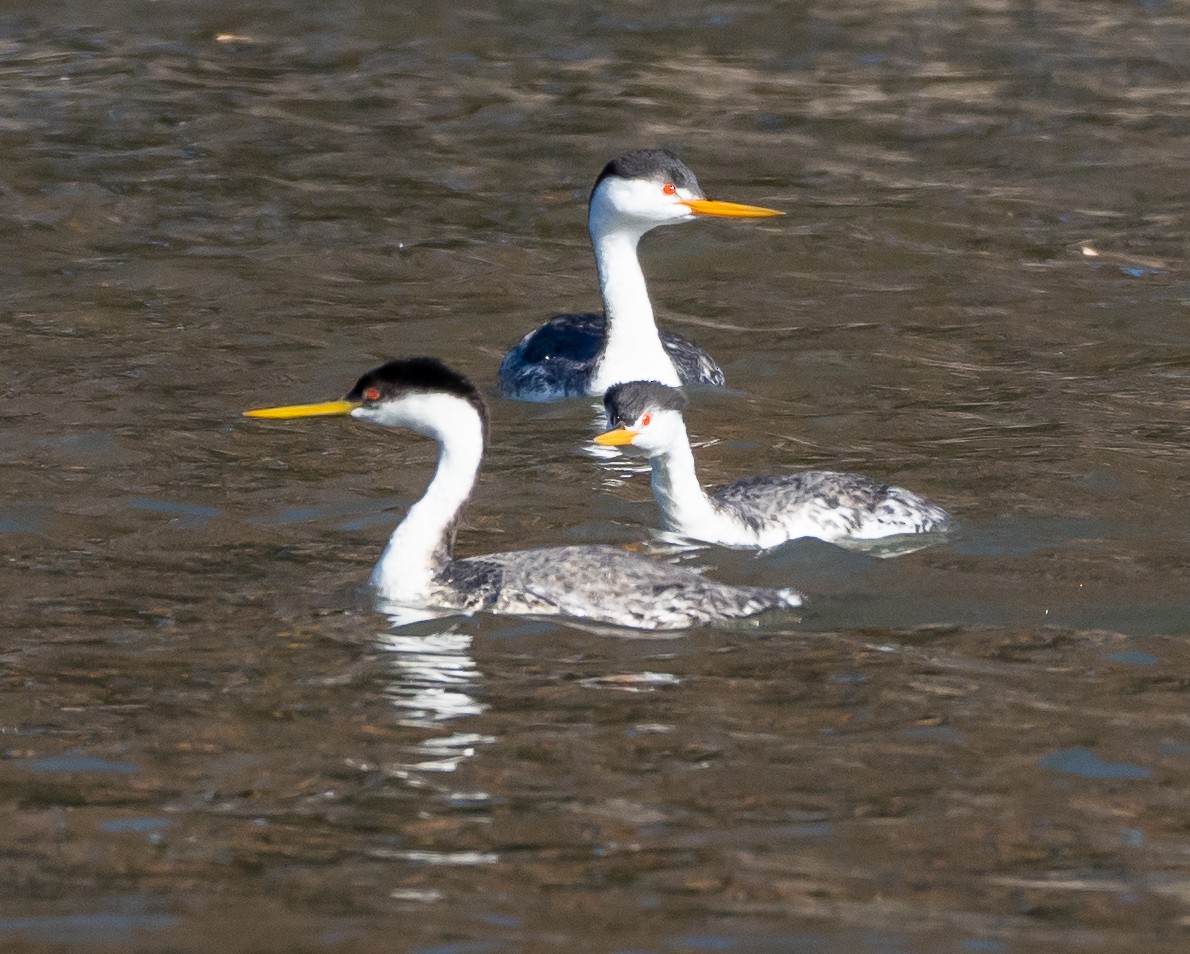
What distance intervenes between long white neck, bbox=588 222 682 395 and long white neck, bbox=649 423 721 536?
2.25m

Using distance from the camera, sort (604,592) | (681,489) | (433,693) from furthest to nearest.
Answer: (681,489), (604,592), (433,693)

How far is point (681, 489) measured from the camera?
8.71 m

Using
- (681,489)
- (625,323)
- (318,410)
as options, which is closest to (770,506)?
(681,489)

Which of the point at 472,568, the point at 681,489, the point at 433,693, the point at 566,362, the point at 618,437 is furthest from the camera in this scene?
the point at 566,362

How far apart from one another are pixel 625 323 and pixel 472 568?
3.45 m

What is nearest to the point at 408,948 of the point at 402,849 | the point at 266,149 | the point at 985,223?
the point at 402,849

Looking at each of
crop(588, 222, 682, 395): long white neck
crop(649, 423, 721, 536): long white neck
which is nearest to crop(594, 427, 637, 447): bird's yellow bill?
crop(649, 423, 721, 536): long white neck

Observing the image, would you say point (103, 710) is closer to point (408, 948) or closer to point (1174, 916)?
point (408, 948)

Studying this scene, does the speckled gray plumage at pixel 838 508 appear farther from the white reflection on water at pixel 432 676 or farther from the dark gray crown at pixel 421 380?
the white reflection on water at pixel 432 676

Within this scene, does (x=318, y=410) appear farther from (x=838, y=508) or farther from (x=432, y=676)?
(x=838, y=508)

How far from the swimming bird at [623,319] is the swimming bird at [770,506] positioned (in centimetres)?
232

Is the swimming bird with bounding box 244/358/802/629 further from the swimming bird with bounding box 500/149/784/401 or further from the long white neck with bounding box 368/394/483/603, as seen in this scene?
the swimming bird with bounding box 500/149/784/401

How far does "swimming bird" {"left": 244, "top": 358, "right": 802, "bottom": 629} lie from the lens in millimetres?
7746

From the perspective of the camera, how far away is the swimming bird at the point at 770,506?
8680 millimetres
